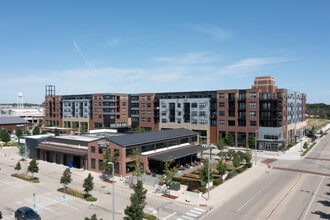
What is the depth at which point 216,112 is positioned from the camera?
108 meters

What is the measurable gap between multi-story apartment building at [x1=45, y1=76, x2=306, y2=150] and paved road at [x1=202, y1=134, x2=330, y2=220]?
2905cm

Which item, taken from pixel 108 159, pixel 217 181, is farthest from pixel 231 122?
pixel 108 159

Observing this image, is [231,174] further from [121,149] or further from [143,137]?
[121,149]

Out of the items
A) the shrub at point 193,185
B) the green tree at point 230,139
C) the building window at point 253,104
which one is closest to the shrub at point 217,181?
the shrub at point 193,185

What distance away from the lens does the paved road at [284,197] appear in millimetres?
38594

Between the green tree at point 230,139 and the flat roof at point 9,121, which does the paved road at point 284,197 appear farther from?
the flat roof at point 9,121

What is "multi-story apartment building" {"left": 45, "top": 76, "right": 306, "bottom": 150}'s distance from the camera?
97.4m

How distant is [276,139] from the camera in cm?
9412

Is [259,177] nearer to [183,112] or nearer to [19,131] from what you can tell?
[183,112]

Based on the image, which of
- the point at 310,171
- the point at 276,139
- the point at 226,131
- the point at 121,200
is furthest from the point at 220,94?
the point at 121,200

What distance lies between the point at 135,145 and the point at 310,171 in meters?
40.1

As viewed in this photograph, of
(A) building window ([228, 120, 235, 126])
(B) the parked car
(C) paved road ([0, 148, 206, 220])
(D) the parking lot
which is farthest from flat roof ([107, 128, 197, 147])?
(A) building window ([228, 120, 235, 126])

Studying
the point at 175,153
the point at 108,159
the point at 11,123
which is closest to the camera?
the point at 108,159

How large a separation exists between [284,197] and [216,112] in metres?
62.7
